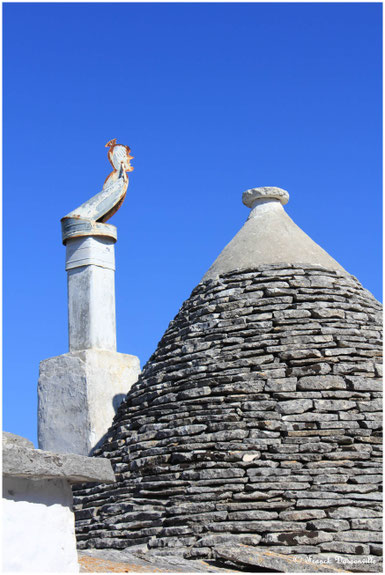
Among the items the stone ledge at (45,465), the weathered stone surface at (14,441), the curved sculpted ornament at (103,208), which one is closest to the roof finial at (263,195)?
the curved sculpted ornament at (103,208)

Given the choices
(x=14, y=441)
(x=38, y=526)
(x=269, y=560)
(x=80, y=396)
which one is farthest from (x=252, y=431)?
(x=14, y=441)

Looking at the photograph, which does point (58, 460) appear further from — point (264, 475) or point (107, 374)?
point (107, 374)

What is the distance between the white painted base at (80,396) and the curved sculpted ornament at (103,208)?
1785 mm

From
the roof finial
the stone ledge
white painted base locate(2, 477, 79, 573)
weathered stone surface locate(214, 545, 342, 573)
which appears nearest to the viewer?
the stone ledge

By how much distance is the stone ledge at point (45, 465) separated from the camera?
4.88 meters

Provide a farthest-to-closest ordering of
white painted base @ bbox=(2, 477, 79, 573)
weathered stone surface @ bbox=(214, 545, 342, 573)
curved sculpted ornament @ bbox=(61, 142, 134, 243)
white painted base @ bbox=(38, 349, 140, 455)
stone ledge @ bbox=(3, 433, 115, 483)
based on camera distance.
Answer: curved sculpted ornament @ bbox=(61, 142, 134, 243) < white painted base @ bbox=(38, 349, 140, 455) < weathered stone surface @ bbox=(214, 545, 342, 573) < white painted base @ bbox=(2, 477, 79, 573) < stone ledge @ bbox=(3, 433, 115, 483)

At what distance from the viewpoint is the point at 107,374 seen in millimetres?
11719

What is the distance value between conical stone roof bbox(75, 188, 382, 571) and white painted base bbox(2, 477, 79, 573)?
3.07 metres

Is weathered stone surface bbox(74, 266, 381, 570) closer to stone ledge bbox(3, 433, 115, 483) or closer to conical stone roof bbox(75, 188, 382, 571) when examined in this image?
conical stone roof bbox(75, 188, 382, 571)

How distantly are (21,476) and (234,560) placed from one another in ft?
11.1

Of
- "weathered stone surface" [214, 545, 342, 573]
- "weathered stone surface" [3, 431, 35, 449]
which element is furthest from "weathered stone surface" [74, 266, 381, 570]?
"weathered stone surface" [3, 431, 35, 449]

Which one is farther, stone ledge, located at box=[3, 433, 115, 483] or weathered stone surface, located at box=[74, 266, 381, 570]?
weathered stone surface, located at box=[74, 266, 381, 570]

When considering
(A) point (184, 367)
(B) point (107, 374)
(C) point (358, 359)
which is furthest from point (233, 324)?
(B) point (107, 374)

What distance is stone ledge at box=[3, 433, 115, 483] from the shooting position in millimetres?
4883
